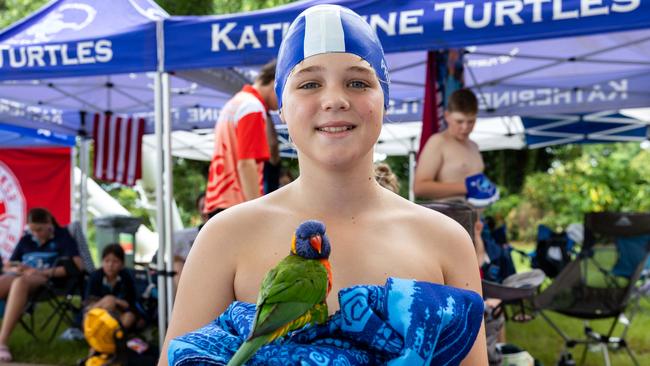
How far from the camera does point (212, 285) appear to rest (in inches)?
35.3

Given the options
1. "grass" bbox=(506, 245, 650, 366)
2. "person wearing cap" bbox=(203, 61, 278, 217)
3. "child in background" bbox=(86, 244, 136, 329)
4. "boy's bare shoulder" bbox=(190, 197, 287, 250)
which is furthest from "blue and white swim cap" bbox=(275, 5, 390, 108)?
"child in background" bbox=(86, 244, 136, 329)

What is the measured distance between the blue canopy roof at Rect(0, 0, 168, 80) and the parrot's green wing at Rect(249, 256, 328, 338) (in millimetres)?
3470

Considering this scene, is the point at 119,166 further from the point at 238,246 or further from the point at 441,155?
the point at 238,246

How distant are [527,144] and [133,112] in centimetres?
634

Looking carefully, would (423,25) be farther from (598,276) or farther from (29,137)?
(29,137)

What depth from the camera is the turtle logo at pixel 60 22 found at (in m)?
4.16

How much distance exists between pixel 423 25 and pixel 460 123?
2.27ft

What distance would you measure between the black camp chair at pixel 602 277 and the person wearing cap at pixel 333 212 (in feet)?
12.1

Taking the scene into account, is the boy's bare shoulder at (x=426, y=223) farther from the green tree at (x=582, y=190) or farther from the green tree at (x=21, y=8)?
the green tree at (x=21, y=8)

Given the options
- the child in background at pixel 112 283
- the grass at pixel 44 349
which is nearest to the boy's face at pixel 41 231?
the grass at pixel 44 349

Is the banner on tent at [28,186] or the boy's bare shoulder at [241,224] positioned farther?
the banner on tent at [28,186]

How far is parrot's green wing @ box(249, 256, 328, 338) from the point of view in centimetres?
69

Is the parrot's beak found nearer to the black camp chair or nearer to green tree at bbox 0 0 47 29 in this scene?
the black camp chair

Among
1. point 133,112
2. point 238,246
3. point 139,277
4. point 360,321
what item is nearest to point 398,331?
point 360,321
